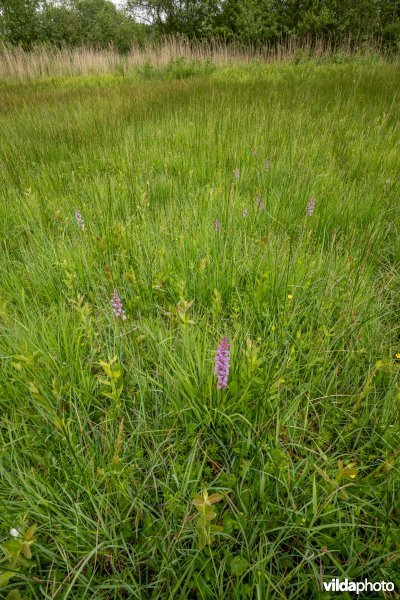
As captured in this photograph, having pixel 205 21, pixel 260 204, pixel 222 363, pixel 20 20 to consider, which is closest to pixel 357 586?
pixel 222 363

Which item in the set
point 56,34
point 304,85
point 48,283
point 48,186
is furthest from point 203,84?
point 56,34

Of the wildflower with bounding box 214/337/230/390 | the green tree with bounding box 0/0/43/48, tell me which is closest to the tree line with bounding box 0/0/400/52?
the green tree with bounding box 0/0/43/48

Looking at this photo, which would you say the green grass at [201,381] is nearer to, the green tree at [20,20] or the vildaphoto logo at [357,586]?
the vildaphoto logo at [357,586]

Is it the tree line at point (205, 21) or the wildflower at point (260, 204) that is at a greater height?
the tree line at point (205, 21)

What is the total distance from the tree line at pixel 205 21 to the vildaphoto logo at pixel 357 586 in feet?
44.5

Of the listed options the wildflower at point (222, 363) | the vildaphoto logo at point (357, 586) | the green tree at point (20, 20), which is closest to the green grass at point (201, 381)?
the vildaphoto logo at point (357, 586)

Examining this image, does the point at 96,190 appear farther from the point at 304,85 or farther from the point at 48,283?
the point at 304,85

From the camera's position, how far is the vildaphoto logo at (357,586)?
0.83 meters

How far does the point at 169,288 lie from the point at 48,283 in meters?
0.69

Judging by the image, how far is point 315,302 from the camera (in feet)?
5.48

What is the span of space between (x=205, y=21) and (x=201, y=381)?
27.7m

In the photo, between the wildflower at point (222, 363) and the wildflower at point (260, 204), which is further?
the wildflower at point (260, 204)

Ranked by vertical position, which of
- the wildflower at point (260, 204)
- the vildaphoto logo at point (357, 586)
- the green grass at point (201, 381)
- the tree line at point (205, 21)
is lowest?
the vildaphoto logo at point (357, 586)

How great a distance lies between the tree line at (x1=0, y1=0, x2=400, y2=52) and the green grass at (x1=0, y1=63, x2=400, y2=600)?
11777 millimetres
